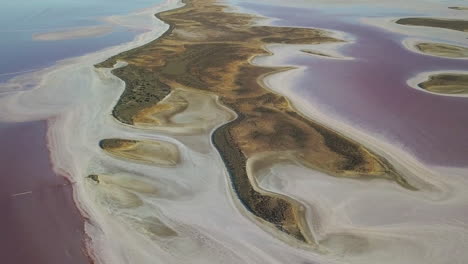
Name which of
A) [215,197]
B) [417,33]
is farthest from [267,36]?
[215,197]

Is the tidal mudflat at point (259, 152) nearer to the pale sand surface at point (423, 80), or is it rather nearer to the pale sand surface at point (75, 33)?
the pale sand surface at point (423, 80)

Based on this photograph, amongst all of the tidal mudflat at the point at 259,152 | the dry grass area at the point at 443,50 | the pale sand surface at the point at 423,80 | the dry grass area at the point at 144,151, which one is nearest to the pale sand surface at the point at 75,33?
the tidal mudflat at the point at 259,152

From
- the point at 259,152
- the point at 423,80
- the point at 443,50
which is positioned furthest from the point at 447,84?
the point at 259,152

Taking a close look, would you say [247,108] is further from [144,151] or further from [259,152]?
[144,151]

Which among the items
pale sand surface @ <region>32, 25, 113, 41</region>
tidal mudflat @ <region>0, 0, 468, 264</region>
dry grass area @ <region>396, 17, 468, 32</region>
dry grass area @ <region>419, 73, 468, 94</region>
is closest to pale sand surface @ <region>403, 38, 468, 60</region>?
tidal mudflat @ <region>0, 0, 468, 264</region>

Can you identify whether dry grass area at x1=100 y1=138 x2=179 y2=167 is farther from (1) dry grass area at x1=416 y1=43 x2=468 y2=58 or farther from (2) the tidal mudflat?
(1) dry grass area at x1=416 y1=43 x2=468 y2=58

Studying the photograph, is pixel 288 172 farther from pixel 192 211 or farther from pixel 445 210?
pixel 445 210
